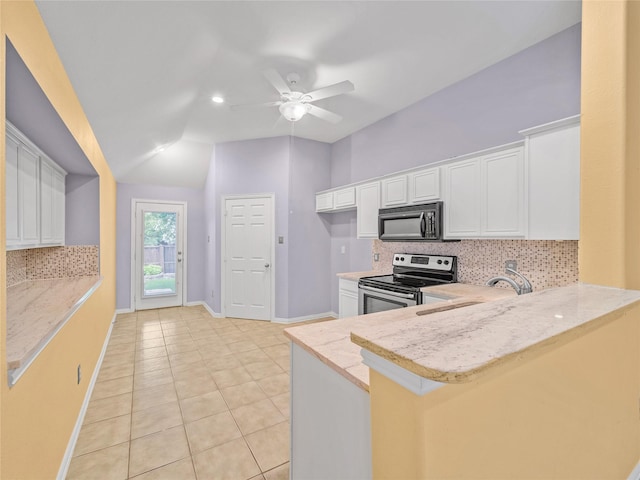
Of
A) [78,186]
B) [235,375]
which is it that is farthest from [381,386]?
[78,186]

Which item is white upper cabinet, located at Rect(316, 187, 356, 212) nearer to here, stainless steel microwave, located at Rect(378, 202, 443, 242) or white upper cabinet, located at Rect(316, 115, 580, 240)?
stainless steel microwave, located at Rect(378, 202, 443, 242)

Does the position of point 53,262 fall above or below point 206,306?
above

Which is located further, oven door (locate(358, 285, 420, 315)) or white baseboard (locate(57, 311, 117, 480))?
oven door (locate(358, 285, 420, 315))

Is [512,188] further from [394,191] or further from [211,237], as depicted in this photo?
[211,237]

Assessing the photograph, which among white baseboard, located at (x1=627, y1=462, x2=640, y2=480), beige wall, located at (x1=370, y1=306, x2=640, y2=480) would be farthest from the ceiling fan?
white baseboard, located at (x1=627, y1=462, x2=640, y2=480)

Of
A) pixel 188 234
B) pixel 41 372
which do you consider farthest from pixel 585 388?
pixel 188 234

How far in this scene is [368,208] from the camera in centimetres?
381

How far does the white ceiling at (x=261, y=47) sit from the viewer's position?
1.82 metres

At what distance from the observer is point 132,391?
269 centimetres

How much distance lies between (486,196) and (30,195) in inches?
143

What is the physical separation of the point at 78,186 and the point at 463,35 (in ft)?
13.4

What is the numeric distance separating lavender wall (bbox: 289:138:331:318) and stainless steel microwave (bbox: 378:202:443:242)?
162 centimetres

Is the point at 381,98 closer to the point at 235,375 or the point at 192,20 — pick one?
the point at 192,20

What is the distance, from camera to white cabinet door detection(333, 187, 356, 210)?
13.5ft
